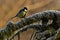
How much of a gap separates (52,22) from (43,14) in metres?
0.08

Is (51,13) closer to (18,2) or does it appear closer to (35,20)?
(35,20)

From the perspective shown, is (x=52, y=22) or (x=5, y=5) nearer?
(x=52, y=22)

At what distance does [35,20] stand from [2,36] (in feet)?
0.63

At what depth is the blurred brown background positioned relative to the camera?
312cm

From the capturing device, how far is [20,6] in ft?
10.5

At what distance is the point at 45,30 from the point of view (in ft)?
4.05

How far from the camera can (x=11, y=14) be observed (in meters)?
3.13

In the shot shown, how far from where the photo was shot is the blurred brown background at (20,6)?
312 cm

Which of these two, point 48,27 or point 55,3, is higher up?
point 55,3

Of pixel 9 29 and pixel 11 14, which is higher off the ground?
pixel 11 14

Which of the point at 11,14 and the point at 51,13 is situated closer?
the point at 51,13

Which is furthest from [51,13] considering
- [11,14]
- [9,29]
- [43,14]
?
[11,14]

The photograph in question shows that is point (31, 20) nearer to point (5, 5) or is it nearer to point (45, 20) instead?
point (45, 20)

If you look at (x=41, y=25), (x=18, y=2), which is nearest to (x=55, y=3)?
(x=18, y=2)
